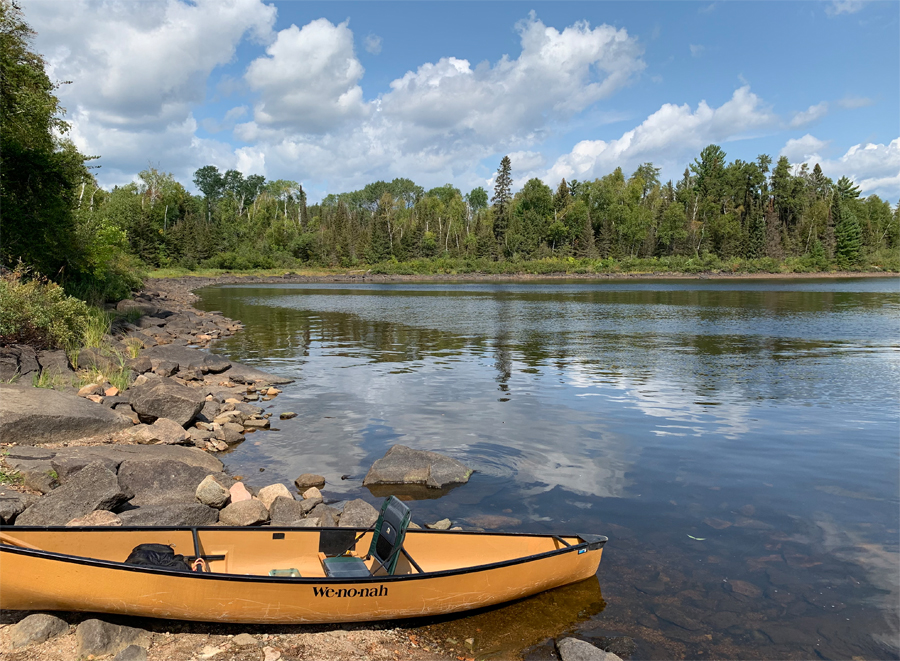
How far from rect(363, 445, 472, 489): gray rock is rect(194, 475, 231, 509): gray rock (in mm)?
2858

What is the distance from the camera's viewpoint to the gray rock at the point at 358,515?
8930 millimetres

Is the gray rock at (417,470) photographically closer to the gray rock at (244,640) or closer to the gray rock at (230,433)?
the gray rock at (230,433)

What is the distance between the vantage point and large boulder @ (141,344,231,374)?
2133cm

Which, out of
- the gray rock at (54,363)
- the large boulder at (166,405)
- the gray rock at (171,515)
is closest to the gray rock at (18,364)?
the gray rock at (54,363)

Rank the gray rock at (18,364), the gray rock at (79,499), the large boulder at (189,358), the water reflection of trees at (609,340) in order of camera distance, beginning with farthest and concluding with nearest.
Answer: the water reflection of trees at (609,340)
the large boulder at (189,358)
the gray rock at (18,364)
the gray rock at (79,499)

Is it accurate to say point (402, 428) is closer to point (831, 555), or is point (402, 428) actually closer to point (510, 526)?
point (510, 526)

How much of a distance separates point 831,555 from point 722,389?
11.7 m

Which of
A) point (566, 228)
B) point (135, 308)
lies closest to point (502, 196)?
point (566, 228)

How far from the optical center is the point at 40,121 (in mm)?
22438

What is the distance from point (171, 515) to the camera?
8.39m

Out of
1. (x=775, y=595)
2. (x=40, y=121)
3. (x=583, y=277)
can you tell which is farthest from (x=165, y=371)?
(x=583, y=277)

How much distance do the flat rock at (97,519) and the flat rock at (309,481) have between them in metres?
3.54

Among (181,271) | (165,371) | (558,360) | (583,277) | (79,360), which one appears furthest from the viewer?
(583,277)

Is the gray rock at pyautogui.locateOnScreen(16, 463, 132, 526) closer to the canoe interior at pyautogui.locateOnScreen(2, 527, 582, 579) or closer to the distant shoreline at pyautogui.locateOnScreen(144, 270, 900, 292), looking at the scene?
the canoe interior at pyautogui.locateOnScreen(2, 527, 582, 579)
